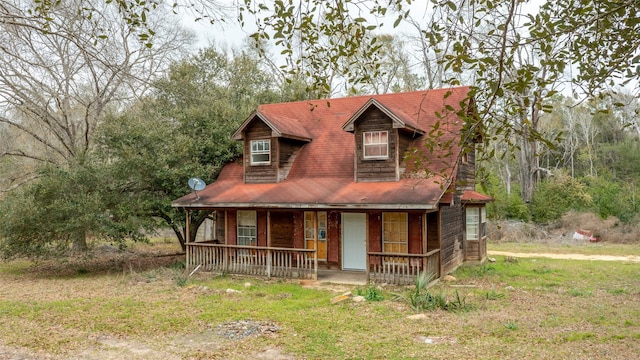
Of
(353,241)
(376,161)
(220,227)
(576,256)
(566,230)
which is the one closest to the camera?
(376,161)

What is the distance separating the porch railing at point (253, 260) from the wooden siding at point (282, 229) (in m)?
0.47

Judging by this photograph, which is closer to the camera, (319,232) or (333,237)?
(333,237)

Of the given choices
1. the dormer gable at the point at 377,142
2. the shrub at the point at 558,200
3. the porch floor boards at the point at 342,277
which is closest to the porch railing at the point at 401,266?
the porch floor boards at the point at 342,277

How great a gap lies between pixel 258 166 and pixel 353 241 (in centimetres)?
464

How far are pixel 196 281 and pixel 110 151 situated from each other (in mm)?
6822

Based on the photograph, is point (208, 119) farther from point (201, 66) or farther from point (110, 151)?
point (201, 66)

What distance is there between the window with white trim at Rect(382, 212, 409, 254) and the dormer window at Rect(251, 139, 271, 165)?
4976 millimetres

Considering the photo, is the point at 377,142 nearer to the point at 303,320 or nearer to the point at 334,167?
the point at 334,167

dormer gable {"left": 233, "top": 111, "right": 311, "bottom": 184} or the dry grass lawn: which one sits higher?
dormer gable {"left": 233, "top": 111, "right": 311, "bottom": 184}

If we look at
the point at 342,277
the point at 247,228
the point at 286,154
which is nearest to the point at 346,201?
the point at 342,277

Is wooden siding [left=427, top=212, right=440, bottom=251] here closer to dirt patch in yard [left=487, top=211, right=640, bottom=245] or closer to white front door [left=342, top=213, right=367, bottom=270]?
white front door [left=342, top=213, right=367, bottom=270]

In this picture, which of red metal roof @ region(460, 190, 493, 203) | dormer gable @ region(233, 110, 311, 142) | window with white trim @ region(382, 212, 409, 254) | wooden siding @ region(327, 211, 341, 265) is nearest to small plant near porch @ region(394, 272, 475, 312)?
window with white trim @ region(382, 212, 409, 254)

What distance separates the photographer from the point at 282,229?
1738cm

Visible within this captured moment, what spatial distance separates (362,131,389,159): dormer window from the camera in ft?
52.2
